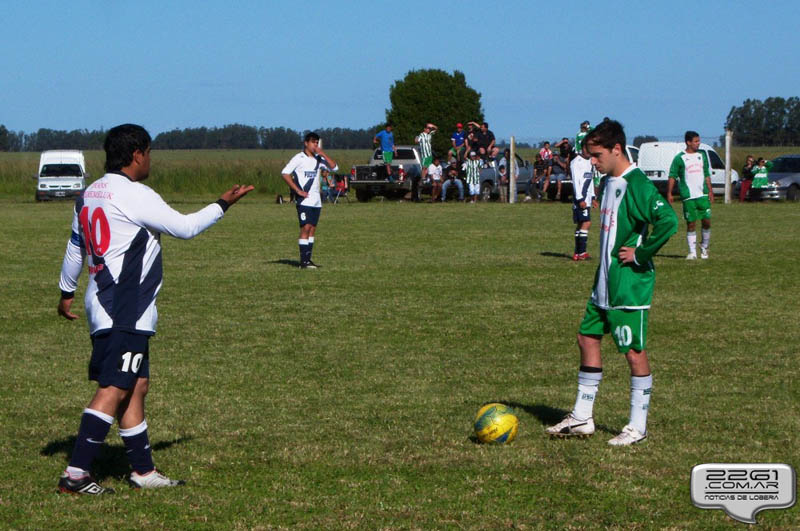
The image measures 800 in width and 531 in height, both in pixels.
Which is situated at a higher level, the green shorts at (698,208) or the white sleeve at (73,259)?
the white sleeve at (73,259)

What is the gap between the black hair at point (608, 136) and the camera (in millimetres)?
6949

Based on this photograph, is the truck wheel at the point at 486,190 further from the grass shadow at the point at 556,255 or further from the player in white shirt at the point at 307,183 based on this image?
the player in white shirt at the point at 307,183

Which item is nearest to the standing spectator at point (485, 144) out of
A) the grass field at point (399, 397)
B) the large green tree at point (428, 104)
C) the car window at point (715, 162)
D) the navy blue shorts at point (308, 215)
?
the car window at point (715, 162)

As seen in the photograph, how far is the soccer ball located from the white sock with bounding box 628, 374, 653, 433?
744 mm

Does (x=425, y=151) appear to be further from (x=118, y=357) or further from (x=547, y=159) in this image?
(x=118, y=357)

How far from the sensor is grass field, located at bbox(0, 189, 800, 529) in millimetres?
5789

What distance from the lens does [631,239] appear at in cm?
689

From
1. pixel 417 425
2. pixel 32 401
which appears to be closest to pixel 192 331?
pixel 32 401

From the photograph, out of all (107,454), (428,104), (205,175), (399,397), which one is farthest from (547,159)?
(107,454)

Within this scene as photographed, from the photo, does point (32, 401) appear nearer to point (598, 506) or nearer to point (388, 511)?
point (388, 511)

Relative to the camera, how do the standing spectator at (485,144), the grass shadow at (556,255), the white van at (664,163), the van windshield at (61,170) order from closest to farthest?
the grass shadow at (556,255), the standing spectator at (485,144), the white van at (664,163), the van windshield at (61,170)

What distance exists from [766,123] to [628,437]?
196 feet

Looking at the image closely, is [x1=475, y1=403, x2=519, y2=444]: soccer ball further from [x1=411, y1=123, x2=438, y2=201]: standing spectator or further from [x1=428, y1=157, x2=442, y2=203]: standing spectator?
[x1=428, y1=157, x2=442, y2=203]: standing spectator

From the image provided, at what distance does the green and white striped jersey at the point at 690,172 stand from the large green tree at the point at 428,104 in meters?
48.7
